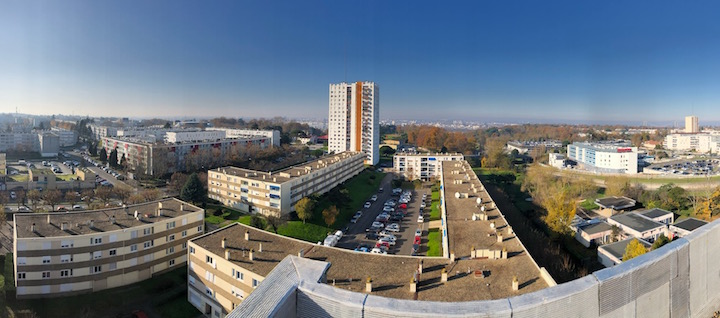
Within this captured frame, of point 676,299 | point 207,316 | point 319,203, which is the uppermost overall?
point 676,299

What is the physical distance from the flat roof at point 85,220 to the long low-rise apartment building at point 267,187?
2.25m

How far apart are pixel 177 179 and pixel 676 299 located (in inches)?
400

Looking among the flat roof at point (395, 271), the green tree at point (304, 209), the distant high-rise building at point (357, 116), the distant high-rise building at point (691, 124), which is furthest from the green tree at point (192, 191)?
the distant high-rise building at point (691, 124)

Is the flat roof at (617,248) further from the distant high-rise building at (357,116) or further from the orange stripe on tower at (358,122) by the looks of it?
the orange stripe on tower at (358,122)

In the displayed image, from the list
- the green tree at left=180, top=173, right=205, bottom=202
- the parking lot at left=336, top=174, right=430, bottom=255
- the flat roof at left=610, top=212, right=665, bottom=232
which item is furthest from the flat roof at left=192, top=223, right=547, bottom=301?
the flat roof at left=610, top=212, right=665, bottom=232

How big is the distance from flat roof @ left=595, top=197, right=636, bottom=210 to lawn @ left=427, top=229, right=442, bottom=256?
17.2ft

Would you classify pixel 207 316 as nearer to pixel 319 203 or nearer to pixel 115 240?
pixel 115 240

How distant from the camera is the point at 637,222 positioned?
831 centimetres

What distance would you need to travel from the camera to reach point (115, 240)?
521 cm

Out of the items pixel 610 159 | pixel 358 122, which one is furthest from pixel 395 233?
pixel 610 159

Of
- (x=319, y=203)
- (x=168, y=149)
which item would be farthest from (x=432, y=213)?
(x=168, y=149)

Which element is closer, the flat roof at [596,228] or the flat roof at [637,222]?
the flat roof at [596,228]

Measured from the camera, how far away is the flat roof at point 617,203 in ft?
33.2

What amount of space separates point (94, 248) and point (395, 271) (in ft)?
13.4
